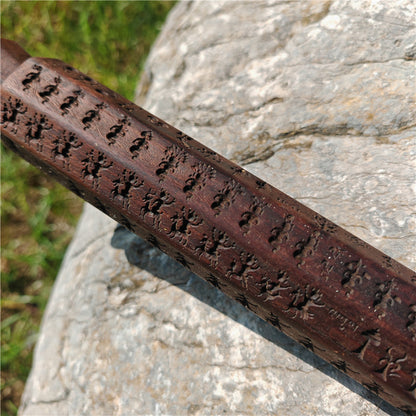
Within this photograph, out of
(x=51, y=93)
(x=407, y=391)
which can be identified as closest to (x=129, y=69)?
(x=51, y=93)

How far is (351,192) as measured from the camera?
1.69 m

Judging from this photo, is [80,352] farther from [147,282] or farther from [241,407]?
[241,407]

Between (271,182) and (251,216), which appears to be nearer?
(251,216)

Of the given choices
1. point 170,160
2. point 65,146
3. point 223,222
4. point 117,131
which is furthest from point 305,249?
point 65,146

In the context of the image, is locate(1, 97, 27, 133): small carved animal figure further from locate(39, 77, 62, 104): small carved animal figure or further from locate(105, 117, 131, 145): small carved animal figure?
locate(105, 117, 131, 145): small carved animal figure

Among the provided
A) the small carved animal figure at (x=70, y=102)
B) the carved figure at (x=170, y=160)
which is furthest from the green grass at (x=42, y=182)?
the carved figure at (x=170, y=160)

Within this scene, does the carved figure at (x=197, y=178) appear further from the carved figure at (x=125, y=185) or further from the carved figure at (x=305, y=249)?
the carved figure at (x=305, y=249)

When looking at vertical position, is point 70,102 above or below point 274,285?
above

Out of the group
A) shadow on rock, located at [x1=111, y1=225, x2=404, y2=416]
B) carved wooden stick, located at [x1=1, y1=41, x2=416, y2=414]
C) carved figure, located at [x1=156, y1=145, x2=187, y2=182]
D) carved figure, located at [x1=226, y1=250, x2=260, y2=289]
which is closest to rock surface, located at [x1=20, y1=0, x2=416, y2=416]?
shadow on rock, located at [x1=111, y1=225, x2=404, y2=416]

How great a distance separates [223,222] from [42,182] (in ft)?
6.70

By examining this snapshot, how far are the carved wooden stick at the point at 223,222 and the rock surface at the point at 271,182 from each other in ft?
0.79

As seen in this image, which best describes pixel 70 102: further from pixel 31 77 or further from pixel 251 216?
pixel 251 216

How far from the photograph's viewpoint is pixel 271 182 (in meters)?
1.81

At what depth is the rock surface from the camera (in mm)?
1612
